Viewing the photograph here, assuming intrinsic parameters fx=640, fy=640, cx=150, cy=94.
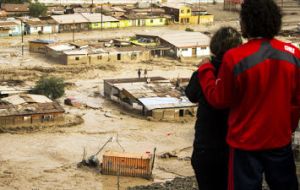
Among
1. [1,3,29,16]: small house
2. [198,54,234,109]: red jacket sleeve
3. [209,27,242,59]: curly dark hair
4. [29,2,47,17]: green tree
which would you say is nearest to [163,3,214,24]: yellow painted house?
[29,2,47,17]: green tree

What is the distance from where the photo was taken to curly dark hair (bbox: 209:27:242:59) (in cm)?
298

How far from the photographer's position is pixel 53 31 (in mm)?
31703

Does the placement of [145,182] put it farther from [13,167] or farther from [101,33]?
[101,33]

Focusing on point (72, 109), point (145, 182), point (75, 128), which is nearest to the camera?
point (145, 182)

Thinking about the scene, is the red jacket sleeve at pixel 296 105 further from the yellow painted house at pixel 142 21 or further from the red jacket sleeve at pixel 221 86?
the yellow painted house at pixel 142 21

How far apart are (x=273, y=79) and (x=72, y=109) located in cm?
1661

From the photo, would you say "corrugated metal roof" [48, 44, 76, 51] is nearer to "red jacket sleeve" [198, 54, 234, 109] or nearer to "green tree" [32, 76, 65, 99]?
"green tree" [32, 76, 65, 99]

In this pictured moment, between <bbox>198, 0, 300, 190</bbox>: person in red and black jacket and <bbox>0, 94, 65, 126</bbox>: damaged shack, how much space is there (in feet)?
47.6

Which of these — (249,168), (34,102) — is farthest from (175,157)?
(249,168)

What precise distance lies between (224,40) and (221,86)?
0.43 metres

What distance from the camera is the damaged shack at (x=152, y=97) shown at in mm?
18291

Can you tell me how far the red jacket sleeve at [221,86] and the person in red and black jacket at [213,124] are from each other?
137mm

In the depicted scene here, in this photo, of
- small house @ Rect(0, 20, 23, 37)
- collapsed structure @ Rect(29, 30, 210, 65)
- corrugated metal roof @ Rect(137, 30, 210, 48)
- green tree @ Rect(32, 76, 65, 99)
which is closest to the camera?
green tree @ Rect(32, 76, 65, 99)

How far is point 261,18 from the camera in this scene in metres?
2.68
